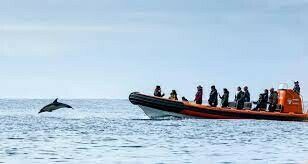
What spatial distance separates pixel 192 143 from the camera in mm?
27594

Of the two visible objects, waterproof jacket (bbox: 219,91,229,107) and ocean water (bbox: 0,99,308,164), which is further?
waterproof jacket (bbox: 219,91,229,107)

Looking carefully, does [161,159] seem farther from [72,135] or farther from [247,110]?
[247,110]

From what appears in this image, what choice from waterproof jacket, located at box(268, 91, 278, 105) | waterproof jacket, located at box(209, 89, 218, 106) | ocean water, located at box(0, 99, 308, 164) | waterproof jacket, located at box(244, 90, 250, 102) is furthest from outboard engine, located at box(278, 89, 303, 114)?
waterproof jacket, located at box(209, 89, 218, 106)

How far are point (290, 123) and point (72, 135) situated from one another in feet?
47.5

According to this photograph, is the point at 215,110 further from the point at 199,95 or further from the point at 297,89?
the point at 297,89

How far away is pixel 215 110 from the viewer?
40250 millimetres

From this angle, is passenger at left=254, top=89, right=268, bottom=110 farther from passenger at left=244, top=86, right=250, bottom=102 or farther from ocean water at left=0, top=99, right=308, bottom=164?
ocean water at left=0, top=99, right=308, bottom=164

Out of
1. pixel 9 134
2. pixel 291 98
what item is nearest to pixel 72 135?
pixel 9 134

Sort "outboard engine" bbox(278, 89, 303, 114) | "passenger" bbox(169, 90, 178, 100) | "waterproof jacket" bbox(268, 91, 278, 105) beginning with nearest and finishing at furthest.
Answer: "outboard engine" bbox(278, 89, 303, 114) → "waterproof jacket" bbox(268, 91, 278, 105) → "passenger" bbox(169, 90, 178, 100)

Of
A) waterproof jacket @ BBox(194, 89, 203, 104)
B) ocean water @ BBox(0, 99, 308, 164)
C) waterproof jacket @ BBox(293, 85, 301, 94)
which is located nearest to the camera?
ocean water @ BBox(0, 99, 308, 164)

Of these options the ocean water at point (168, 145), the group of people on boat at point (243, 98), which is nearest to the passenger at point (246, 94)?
the group of people on boat at point (243, 98)

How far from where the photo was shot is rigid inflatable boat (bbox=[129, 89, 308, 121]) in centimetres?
3959

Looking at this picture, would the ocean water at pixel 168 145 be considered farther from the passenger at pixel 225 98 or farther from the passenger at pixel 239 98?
the passenger at pixel 225 98

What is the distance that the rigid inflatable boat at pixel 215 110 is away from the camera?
130ft
